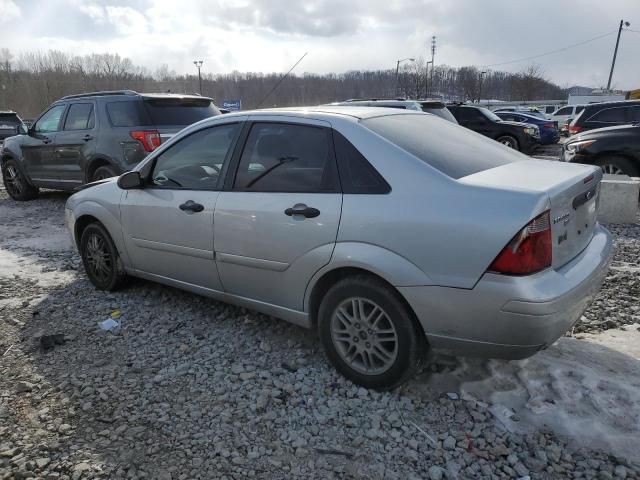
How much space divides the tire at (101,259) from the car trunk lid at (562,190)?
337 centimetres

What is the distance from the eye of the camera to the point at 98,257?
4820 mm

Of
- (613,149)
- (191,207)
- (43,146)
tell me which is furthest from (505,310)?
(43,146)

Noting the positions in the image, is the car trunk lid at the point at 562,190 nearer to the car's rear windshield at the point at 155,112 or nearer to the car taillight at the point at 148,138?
the car taillight at the point at 148,138

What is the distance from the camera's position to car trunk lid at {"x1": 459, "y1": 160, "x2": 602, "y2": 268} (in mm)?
2590

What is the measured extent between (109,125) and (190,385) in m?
5.79

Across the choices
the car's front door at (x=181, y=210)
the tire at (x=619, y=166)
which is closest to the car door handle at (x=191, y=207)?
the car's front door at (x=181, y=210)

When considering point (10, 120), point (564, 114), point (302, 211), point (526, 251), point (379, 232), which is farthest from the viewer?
point (564, 114)

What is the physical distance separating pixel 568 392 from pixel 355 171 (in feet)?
5.88

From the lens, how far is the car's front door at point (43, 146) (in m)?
8.86

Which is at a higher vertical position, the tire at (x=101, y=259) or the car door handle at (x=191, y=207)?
the car door handle at (x=191, y=207)

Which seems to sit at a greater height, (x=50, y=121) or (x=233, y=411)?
(x=50, y=121)

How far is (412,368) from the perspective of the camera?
2.88 m

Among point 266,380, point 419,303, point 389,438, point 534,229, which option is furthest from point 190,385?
point 534,229

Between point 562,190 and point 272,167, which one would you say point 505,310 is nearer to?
point 562,190
